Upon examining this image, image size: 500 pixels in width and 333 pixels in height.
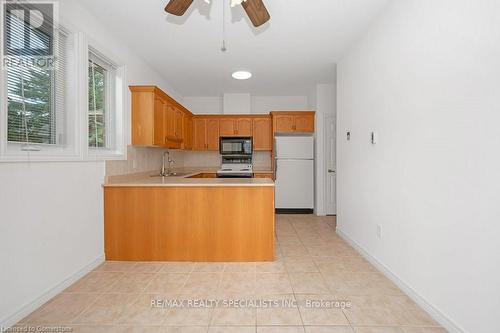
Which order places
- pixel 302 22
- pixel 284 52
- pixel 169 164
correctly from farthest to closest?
pixel 169 164
pixel 284 52
pixel 302 22

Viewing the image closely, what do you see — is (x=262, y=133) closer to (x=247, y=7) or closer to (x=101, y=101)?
(x=101, y=101)

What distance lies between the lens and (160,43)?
309 centimetres

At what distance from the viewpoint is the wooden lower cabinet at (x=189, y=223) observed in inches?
106

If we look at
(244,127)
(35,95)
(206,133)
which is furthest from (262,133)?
(35,95)

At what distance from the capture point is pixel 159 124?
3445 mm

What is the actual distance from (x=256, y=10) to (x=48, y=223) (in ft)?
7.58

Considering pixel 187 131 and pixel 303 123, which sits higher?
Result: pixel 303 123

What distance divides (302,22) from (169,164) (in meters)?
3.32

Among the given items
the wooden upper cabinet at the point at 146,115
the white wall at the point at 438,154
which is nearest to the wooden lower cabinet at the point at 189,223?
the wooden upper cabinet at the point at 146,115

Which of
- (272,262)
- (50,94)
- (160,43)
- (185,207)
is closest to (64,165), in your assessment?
(50,94)

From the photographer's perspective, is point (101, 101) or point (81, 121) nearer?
point (81, 121)

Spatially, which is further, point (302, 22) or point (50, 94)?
point (302, 22)

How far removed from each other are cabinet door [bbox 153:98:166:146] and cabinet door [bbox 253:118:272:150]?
2282 millimetres

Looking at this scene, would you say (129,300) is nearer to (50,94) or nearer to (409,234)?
(50,94)
